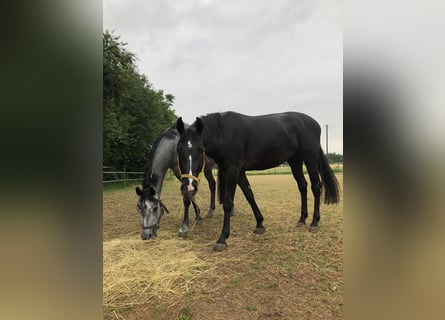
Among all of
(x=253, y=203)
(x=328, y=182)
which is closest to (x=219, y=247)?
(x=253, y=203)

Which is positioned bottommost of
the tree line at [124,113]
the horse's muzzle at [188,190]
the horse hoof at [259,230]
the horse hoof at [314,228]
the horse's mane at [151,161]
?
the horse hoof at [259,230]

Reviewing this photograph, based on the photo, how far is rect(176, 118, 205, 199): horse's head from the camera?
12.2 feet

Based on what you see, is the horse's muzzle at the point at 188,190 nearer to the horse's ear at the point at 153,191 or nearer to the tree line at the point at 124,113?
the horse's ear at the point at 153,191

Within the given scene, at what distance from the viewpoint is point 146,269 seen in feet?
11.4

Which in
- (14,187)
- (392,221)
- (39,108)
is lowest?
(392,221)

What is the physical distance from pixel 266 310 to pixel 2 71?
8.63 ft

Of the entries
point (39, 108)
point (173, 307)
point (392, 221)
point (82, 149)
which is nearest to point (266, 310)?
point (173, 307)

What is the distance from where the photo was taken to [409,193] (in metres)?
0.77

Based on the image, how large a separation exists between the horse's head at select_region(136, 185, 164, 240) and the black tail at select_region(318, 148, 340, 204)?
11.3ft

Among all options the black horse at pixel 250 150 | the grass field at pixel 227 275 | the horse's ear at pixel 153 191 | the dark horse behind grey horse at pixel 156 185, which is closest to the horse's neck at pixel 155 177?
the dark horse behind grey horse at pixel 156 185

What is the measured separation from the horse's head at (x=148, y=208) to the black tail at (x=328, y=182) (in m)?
3.45

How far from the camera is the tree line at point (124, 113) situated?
1460 centimetres

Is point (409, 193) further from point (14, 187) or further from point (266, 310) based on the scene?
point (266, 310)

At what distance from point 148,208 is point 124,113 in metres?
18.4
